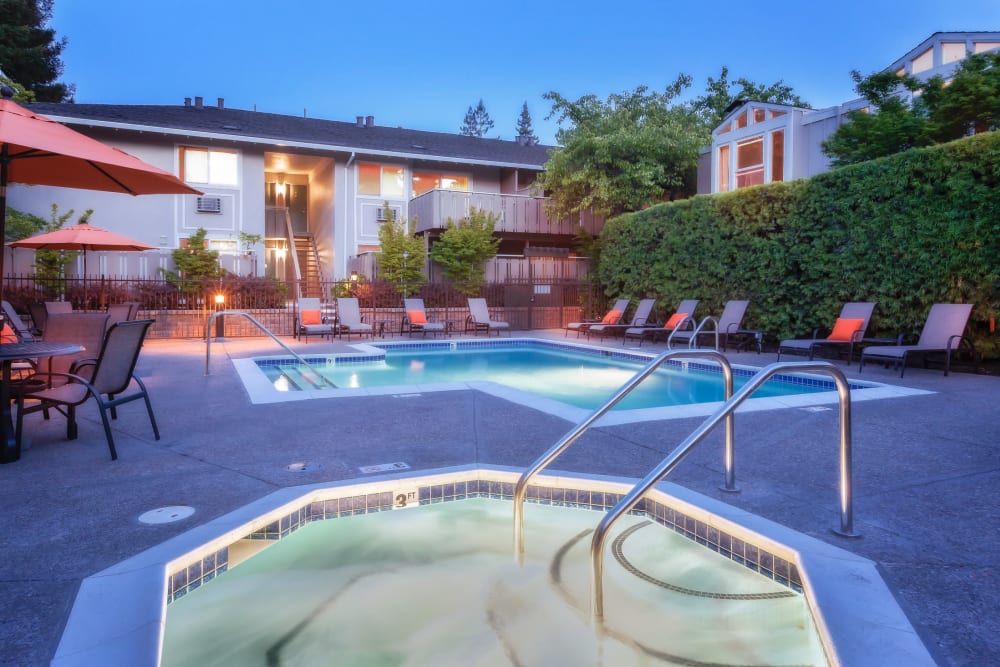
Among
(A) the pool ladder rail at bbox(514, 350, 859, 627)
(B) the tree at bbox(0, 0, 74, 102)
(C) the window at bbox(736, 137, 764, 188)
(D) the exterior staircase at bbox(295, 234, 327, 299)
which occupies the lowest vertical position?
(A) the pool ladder rail at bbox(514, 350, 859, 627)

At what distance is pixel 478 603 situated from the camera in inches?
127

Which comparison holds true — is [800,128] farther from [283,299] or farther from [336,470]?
[336,470]

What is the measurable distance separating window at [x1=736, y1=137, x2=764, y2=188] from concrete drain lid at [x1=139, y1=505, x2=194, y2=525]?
18.6 meters

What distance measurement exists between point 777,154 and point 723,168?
2.10 metres

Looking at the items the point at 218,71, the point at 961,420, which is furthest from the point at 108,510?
the point at 218,71

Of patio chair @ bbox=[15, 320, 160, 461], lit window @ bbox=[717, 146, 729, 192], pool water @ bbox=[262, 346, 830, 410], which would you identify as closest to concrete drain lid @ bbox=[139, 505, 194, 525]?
patio chair @ bbox=[15, 320, 160, 461]

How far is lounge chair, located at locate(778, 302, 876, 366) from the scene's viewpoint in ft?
33.9

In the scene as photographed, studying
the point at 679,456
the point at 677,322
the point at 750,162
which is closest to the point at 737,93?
the point at 750,162

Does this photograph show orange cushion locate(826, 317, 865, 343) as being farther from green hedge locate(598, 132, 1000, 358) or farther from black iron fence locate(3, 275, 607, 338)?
black iron fence locate(3, 275, 607, 338)

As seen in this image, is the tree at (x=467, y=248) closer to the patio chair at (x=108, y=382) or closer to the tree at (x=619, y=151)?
the tree at (x=619, y=151)

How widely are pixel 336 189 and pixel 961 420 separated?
67.2 ft

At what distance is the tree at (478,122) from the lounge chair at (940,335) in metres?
74.0

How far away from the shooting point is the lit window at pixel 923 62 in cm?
1738

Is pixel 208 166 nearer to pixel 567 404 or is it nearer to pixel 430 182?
pixel 430 182
